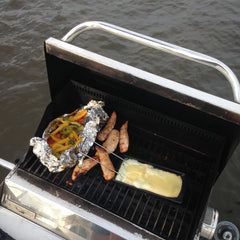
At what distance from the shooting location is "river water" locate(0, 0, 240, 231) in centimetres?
416

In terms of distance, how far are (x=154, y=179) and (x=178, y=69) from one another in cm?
365

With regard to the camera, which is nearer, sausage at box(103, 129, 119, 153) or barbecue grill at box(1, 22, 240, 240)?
Result: barbecue grill at box(1, 22, 240, 240)

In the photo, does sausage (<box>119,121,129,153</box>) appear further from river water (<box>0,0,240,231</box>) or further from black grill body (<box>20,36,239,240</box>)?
river water (<box>0,0,240,231</box>)

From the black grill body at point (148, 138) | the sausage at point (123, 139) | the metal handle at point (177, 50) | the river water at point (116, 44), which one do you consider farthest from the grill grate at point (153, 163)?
the river water at point (116, 44)

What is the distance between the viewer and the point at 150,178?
232cm

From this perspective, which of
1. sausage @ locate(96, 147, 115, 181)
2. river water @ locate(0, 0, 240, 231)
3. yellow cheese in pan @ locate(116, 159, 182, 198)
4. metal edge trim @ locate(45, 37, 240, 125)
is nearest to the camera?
metal edge trim @ locate(45, 37, 240, 125)

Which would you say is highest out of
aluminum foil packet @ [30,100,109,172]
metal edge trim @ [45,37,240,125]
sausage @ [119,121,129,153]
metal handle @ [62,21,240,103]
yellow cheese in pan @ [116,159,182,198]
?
metal handle @ [62,21,240,103]

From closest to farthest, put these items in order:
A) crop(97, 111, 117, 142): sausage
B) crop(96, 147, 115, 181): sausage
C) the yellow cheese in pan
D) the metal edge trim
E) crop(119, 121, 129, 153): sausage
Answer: the metal edge trim < the yellow cheese in pan < crop(96, 147, 115, 181): sausage < crop(119, 121, 129, 153): sausage < crop(97, 111, 117, 142): sausage

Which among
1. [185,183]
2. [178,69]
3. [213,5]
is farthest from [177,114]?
[213,5]

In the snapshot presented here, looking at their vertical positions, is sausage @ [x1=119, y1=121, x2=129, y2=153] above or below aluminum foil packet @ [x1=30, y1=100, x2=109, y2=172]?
below

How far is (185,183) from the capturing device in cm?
229

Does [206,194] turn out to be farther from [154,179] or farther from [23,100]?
[23,100]

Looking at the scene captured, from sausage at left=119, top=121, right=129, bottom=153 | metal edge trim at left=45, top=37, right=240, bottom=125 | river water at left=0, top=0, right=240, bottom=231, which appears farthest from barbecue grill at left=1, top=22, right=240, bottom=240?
river water at left=0, top=0, right=240, bottom=231

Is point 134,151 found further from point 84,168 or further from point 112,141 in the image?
point 84,168
